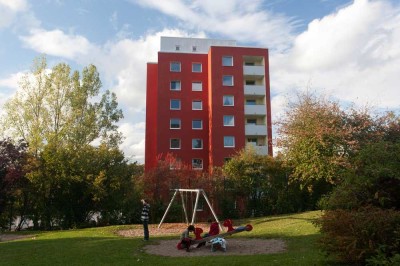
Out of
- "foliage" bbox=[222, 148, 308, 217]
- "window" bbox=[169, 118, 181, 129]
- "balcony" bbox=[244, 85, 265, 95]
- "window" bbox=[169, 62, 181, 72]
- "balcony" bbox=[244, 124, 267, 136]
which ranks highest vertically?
"window" bbox=[169, 62, 181, 72]

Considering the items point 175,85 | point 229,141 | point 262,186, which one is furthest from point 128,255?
point 175,85

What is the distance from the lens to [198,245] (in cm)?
1333

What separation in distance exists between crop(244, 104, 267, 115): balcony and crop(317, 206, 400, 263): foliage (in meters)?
37.9

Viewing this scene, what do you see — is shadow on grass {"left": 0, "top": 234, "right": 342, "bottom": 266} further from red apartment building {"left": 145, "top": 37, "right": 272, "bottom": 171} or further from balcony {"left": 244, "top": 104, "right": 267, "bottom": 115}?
balcony {"left": 244, "top": 104, "right": 267, "bottom": 115}

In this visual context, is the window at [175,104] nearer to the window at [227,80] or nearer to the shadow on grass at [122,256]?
the window at [227,80]

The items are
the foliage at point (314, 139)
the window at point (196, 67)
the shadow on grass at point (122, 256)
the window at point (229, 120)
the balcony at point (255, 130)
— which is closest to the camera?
the shadow on grass at point (122, 256)

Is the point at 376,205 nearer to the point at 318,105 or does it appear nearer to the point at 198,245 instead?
the point at 198,245

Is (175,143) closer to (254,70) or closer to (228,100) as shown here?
(228,100)

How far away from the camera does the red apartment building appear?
45.3 metres

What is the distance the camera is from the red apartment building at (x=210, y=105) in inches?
1784

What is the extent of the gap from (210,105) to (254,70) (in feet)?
22.5

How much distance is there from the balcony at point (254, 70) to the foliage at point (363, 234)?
39.8m

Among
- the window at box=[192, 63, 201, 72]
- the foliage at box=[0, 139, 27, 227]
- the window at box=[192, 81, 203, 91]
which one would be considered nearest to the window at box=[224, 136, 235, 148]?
the window at box=[192, 81, 203, 91]

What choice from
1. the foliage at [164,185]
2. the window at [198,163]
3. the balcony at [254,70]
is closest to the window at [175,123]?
the window at [198,163]
